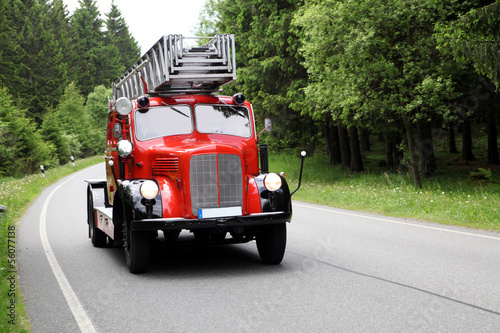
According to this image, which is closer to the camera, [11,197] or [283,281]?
[283,281]

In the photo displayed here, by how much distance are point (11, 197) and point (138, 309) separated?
15.7 m

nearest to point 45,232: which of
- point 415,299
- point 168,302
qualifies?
point 168,302

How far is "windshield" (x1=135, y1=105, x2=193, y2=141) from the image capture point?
28.0 feet

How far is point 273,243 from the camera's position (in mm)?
8086

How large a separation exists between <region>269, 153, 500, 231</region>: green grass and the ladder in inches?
247

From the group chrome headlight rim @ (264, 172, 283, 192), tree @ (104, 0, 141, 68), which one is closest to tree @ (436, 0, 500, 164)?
chrome headlight rim @ (264, 172, 283, 192)

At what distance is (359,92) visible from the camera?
19422 millimetres

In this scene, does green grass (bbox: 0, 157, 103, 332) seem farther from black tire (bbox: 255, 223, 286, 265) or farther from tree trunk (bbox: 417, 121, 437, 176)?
tree trunk (bbox: 417, 121, 437, 176)

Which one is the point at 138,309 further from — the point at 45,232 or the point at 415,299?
the point at 45,232

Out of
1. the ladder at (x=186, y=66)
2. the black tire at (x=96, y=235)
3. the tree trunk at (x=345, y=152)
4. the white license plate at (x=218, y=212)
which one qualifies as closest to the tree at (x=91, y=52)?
the tree trunk at (x=345, y=152)

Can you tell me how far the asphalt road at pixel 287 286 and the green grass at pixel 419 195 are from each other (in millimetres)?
1730

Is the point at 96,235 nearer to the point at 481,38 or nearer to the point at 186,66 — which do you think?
the point at 186,66

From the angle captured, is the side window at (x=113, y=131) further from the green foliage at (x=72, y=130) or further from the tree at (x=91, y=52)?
the tree at (x=91, y=52)

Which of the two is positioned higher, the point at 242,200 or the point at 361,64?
the point at 361,64
